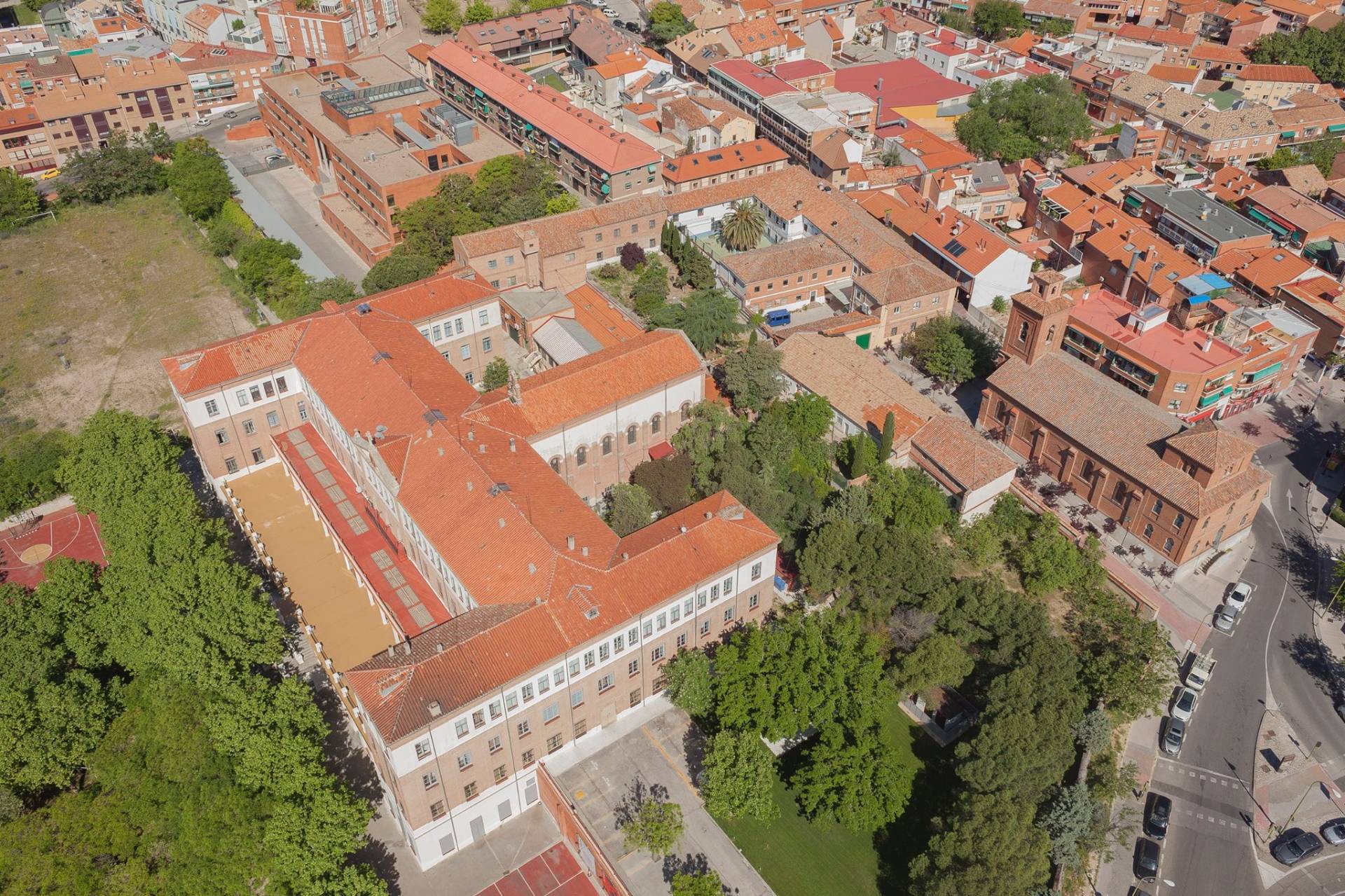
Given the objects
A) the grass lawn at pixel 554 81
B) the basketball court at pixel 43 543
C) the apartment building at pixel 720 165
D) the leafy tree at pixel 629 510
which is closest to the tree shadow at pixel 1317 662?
the leafy tree at pixel 629 510

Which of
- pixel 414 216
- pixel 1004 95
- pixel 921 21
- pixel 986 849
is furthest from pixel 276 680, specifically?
pixel 921 21

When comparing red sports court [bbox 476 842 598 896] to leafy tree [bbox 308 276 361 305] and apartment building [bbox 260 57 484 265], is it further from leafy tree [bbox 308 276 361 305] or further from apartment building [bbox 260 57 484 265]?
apartment building [bbox 260 57 484 265]

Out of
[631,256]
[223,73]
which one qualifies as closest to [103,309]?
[631,256]

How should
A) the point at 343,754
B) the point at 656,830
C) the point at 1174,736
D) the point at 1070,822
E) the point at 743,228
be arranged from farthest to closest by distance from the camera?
the point at 743,228 → the point at 1174,736 → the point at 343,754 → the point at 1070,822 → the point at 656,830

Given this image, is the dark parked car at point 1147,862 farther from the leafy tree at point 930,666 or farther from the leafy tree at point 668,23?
the leafy tree at point 668,23

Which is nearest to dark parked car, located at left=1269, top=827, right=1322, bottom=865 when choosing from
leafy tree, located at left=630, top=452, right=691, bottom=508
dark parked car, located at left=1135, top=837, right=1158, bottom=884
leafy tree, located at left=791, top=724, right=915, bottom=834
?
dark parked car, located at left=1135, top=837, right=1158, bottom=884

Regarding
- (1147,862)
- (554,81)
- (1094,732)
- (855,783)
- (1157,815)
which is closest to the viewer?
(855,783)

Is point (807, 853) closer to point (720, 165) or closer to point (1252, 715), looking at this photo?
point (1252, 715)
